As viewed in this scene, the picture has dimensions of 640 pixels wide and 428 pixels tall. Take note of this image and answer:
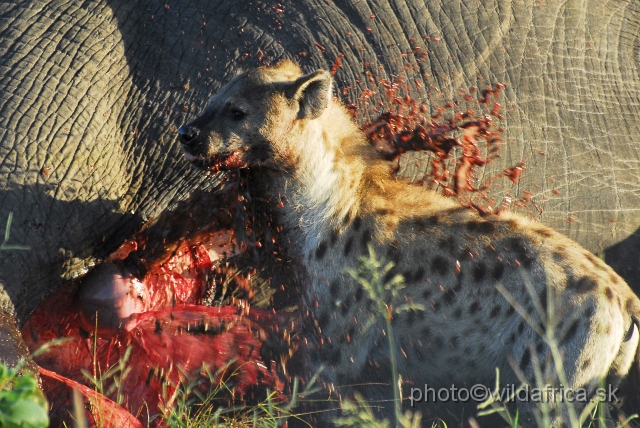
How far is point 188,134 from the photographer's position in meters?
3.89

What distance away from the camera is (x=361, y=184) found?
14.3 feet

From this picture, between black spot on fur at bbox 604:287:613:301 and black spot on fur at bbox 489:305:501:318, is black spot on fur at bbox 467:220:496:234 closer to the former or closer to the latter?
black spot on fur at bbox 489:305:501:318

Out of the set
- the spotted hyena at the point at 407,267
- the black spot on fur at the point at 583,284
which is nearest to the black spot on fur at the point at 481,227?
the spotted hyena at the point at 407,267

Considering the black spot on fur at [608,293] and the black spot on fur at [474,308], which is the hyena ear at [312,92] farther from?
the black spot on fur at [608,293]

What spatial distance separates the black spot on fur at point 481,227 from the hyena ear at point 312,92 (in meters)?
0.85

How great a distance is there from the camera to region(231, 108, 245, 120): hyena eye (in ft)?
13.2

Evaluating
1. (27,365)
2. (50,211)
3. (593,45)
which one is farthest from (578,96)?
(27,365)

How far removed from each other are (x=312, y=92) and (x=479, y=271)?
1072 millimetres

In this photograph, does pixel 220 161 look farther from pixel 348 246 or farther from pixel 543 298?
pixel 543 298

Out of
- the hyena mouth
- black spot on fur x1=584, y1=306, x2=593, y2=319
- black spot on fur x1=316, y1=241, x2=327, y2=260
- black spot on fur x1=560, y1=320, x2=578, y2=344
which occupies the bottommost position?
black spot on fur x1=560, y1=320, x2=578, y2=344

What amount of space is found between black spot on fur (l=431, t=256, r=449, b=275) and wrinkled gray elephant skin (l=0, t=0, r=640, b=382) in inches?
37.0

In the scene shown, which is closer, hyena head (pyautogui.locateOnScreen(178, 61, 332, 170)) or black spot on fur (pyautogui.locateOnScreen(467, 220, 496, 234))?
hyena head (pyautogui.locateOnScreen(178, 61, 332, 170))

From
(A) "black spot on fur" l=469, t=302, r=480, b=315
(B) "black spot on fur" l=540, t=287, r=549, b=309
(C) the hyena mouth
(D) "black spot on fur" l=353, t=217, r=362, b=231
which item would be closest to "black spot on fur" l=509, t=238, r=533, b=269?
(B) "black spot on fur" l=540, t=287, r=549, b=309

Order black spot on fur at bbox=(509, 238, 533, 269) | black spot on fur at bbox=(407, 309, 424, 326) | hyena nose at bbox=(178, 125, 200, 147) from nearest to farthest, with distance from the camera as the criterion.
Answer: hyena nose at bbox=(178, 125, 200, 147) → black spot on fur at bbox=(509, 238, 533, 269) → black spot on fur at bbox=(407, 309, 424, 326)
